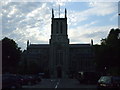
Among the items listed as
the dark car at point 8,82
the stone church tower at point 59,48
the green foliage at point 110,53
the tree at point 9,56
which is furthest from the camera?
the stone church tower at point 59,48

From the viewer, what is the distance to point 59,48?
126 metres

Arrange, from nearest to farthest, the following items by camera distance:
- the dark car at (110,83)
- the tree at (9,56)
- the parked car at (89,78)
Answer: the dark car at (110,83) < the parked car at (89,78) < the tree at (9,56)

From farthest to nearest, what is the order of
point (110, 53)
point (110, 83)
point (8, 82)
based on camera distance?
point (110, 53) → point (8, 82) → point (110, 83)

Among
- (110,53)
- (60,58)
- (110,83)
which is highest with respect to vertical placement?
(110,53)

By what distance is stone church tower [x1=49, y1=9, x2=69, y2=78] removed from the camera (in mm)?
123688

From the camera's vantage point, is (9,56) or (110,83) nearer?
(110,83)

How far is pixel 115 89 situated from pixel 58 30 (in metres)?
100

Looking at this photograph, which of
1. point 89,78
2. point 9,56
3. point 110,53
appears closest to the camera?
point 89,78

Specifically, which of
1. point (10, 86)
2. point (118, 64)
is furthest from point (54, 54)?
point (10, 86)

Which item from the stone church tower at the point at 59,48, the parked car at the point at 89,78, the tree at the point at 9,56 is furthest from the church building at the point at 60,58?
the parked car at the point at 89,78

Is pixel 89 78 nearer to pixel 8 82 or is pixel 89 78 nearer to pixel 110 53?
pixel 110 53

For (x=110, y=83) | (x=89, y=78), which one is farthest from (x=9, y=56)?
(x=110, y=83)

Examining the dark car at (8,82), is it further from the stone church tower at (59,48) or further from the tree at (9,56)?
the stone church tower at (59,48)

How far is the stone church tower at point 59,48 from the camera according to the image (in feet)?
406
